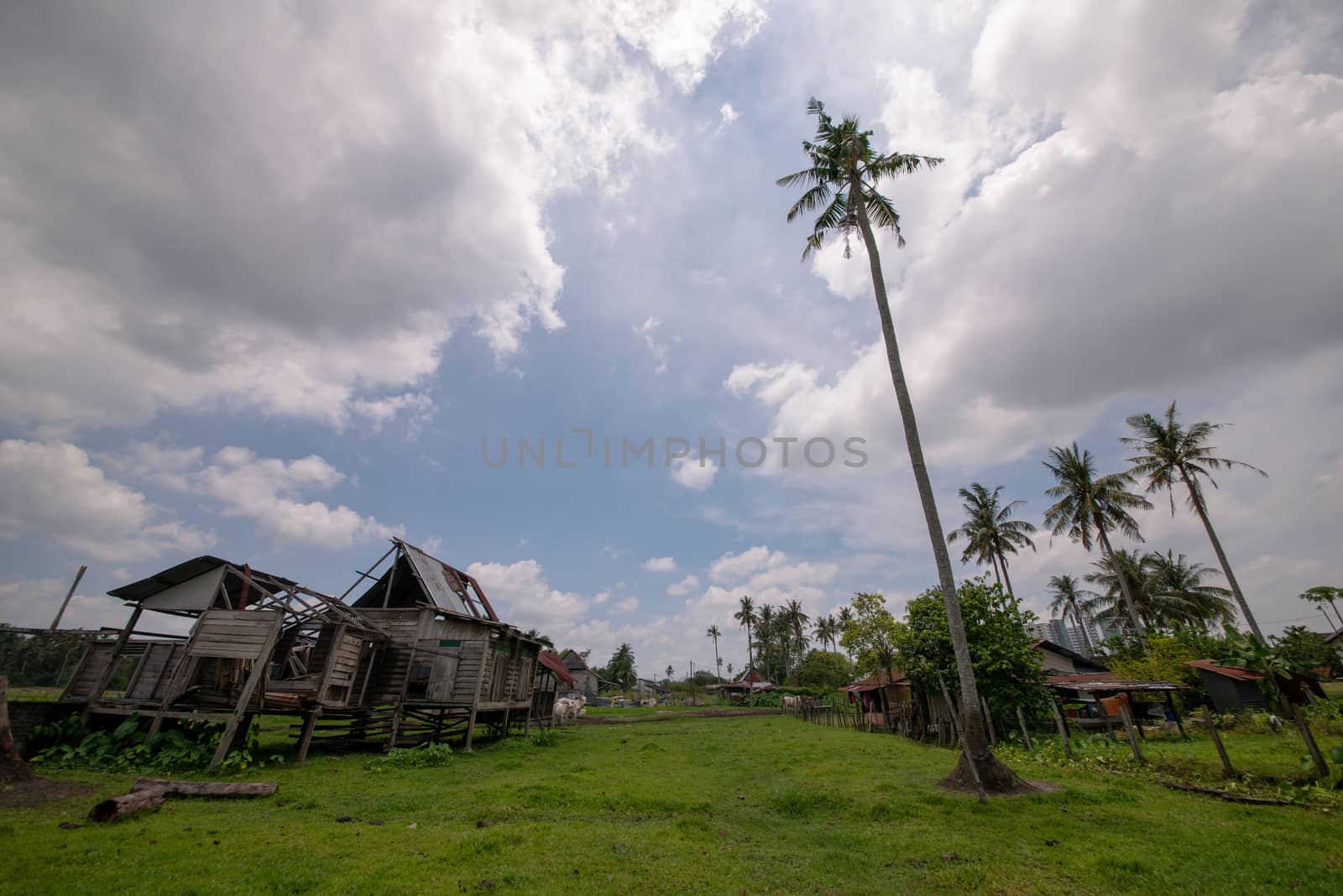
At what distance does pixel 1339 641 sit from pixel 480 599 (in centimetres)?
4836

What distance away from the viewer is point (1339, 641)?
31.0 m

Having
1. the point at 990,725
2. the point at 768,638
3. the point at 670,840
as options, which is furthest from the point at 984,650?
the point at 768,638

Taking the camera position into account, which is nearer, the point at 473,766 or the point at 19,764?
the point at 19,764

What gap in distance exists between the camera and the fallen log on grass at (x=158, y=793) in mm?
8531

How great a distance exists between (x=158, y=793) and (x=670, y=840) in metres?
9.00

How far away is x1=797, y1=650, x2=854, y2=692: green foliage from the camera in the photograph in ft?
249

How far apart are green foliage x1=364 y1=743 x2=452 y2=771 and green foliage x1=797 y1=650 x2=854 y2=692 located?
2562 inches

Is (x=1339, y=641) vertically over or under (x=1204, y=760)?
over

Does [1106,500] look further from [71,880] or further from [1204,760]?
[71,880]

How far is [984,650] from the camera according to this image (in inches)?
885

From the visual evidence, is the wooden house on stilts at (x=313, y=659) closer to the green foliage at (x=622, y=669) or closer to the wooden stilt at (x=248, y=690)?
the wooden stilt at (x=248, y=690)

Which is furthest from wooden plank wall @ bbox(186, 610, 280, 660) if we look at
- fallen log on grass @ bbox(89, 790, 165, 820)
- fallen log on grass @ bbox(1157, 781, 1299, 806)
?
fallen log on grass @ bbox(1157, 781, 1299, 806)

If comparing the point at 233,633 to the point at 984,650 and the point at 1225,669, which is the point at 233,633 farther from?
the point at 1225,669

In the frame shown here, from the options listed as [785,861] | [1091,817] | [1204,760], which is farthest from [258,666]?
[1204,760]
